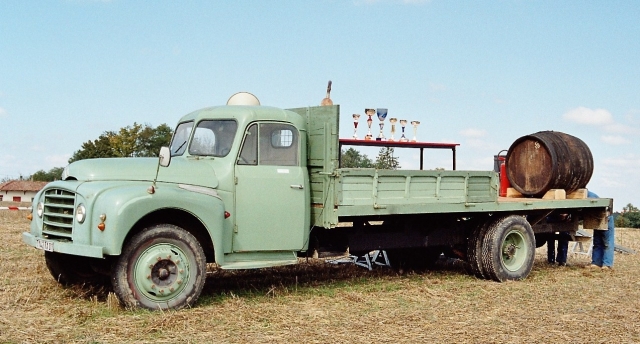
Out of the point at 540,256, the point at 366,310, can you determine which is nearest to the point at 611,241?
the point at 540,256

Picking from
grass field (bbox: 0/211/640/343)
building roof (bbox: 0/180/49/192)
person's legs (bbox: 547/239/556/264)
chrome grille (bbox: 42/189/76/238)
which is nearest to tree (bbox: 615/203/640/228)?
person's legs (bbox: 547/239/556/264)

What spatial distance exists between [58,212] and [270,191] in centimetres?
217

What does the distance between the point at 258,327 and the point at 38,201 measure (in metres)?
2.86

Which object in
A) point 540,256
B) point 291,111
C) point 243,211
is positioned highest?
point 291,111

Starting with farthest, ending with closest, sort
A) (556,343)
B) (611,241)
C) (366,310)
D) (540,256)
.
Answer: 1. (540,256)
2. (611,241)
3. (366,310)
4. (556,343)

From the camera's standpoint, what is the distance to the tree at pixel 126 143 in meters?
40.8

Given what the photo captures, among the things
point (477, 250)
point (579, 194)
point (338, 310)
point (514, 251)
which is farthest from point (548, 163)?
point (338, 310)

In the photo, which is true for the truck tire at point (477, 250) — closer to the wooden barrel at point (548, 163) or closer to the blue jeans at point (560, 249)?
the wooden barrel at point (548, 163)

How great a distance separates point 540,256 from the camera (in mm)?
12609

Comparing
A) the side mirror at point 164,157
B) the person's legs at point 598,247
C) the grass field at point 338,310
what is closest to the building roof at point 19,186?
the grass field at point 338,310

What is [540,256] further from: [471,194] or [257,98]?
[257,98]

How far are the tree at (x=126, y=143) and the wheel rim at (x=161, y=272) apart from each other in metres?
34.6

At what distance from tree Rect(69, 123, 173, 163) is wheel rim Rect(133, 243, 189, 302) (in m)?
34.6

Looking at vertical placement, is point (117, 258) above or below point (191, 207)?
below
